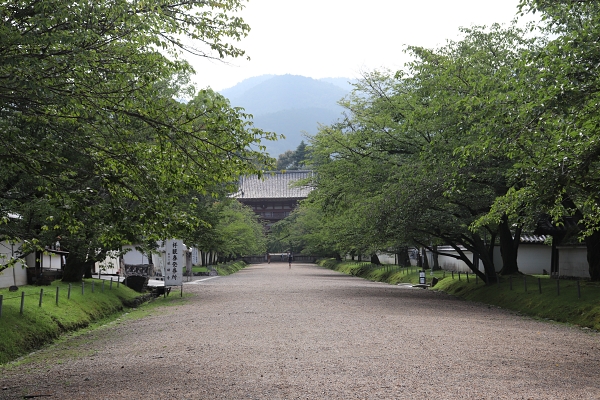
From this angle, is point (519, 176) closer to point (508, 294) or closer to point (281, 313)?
point (281, 313)

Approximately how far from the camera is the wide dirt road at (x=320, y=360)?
660 cm

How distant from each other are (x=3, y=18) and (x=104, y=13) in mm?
1065

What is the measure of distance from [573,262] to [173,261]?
50.8 feet

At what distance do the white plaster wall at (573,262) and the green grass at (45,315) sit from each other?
54.7 ft

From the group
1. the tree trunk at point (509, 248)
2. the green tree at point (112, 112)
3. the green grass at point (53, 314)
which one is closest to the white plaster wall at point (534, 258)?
the tree trunk at point (509, 248)

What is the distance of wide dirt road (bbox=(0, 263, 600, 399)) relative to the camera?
6602mm

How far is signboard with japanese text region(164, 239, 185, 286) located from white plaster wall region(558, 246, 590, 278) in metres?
15.0

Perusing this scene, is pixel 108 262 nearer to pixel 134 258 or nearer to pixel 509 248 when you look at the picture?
pixel 509 248

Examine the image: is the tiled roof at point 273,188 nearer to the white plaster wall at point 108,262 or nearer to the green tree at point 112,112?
the white plaster wall at point 108,262

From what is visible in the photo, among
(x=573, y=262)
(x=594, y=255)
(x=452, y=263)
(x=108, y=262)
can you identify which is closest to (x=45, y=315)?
(x=108, y=262)

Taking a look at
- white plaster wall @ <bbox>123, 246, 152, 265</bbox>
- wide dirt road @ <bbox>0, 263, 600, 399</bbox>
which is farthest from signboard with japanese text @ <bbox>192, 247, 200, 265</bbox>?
wide dirt road @ <bbox>0, 263, 600, 399</bbox>

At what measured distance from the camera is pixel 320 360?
830 centimetres

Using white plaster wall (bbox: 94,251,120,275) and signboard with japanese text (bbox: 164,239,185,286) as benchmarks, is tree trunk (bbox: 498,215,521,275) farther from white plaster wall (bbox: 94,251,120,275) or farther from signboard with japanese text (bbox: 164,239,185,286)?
white plaster wall (bbox: 94,251,120,275)

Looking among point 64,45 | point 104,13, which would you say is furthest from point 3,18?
point 104,13
